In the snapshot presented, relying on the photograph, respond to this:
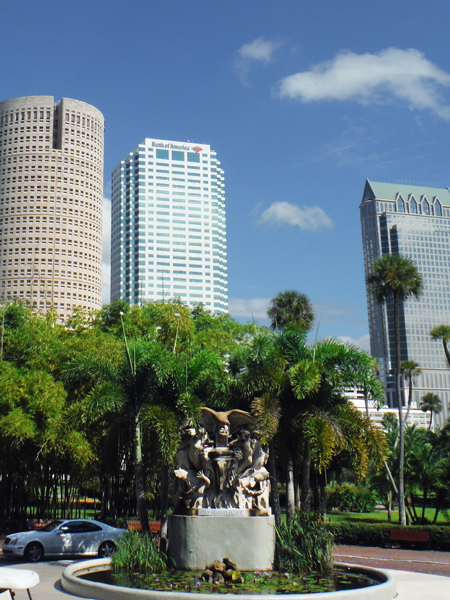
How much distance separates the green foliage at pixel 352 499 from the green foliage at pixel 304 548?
4373cm

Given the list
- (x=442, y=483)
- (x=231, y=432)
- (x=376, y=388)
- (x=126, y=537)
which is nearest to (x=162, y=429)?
(x=231, y=432)

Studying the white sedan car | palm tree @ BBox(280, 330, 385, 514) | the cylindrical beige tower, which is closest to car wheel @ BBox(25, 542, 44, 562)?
the white sedan car

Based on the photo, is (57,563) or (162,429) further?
(57,563)

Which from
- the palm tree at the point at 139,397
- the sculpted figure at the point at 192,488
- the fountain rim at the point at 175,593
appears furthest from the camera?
the palm tree at the point at 139,397

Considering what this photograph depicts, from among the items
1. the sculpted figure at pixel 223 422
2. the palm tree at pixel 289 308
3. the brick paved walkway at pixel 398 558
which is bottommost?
the brick paved walkway at pixel 398 558

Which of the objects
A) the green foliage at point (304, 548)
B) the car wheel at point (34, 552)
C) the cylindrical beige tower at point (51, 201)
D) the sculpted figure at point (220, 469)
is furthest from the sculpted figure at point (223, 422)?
the cylindrical beige tower at point (51, 201)

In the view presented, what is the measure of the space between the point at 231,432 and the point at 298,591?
5.23 m

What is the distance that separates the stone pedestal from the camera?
16578mm

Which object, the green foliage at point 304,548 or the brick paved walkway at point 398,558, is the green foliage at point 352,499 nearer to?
the brick paved walkway at point 398,558

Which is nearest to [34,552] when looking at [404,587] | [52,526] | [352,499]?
[52,526]

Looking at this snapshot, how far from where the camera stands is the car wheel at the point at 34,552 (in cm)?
2084

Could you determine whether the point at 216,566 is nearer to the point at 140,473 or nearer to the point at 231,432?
the point at 231,432

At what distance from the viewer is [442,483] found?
3684 cm

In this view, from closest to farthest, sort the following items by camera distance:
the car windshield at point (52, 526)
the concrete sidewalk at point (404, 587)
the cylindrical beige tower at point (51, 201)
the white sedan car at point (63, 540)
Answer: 1. the concrete sidewalk at point (404, 587)
2. the white sedan car at point (63, 540)
3. the car windshield at point (52, 526)
4. the cylindrical beige tower at point (51, 201)
